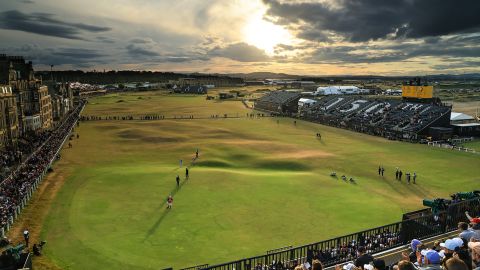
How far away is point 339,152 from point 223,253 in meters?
36.1

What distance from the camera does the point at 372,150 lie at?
54969mm

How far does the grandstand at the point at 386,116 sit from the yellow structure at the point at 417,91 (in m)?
5.86

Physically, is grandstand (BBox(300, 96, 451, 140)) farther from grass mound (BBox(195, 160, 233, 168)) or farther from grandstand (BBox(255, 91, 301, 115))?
grass mound (BBox(195, 160, 233, 168))

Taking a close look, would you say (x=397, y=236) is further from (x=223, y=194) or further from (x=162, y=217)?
(x=223, y=194)

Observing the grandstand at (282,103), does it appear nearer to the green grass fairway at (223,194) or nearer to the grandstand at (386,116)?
the grandstand at (386,116)

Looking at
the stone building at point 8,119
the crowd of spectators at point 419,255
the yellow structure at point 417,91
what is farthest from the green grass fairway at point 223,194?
the yellow structure at point 417,91

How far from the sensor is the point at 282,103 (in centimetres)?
11469

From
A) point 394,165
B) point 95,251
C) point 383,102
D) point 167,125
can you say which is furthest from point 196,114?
point 95,251

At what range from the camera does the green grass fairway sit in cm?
2183

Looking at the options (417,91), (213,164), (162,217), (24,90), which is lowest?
→ (213,164)

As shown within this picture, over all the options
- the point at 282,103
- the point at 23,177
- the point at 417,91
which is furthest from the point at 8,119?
the point at 417,91

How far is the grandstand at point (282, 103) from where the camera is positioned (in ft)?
375

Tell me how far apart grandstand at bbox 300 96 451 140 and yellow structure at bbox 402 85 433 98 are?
5857mm

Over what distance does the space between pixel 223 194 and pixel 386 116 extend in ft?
191
